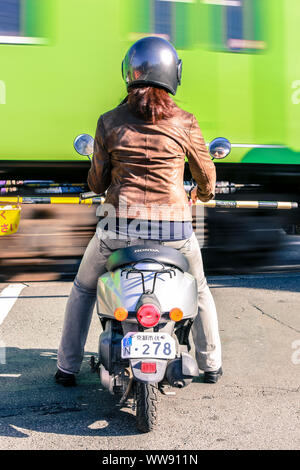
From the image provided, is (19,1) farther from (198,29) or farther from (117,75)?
(198,29)

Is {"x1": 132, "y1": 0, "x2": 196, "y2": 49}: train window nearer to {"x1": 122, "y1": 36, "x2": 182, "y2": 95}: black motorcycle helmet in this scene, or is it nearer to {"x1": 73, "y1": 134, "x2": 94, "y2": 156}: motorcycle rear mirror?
{"x1": 73, "y1": 134, "x2": 94, "y2": 156}: motorcycle rear mirror

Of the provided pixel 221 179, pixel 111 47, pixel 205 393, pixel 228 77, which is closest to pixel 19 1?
pixel 111 47

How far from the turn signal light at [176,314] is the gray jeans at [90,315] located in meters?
0.48

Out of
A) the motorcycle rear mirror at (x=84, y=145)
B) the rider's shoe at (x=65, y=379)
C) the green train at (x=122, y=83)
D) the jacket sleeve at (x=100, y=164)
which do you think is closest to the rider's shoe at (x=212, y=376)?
the rider's shoe at (x=65, y=379)

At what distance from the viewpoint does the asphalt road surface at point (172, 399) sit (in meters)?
2.90

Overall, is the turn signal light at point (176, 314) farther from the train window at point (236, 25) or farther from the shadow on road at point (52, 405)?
the train window at point (236, 25)

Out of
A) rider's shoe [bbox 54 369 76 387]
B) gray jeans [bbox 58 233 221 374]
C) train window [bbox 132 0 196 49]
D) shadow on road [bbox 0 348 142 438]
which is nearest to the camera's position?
shadow on road [bbox 0 348 142 438]

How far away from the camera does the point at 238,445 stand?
2842mm

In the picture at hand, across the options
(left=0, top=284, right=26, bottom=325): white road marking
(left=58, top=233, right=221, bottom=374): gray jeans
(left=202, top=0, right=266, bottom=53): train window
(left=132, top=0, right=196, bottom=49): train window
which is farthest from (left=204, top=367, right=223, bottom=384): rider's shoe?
(left=202, top=0, right=266, bottom=53): train window

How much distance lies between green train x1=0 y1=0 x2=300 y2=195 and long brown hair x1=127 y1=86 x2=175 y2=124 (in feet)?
11.8

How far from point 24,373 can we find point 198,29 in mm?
4570

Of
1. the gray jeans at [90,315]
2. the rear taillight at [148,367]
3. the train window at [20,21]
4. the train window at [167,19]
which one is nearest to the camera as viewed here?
the rear taillight at [148,367]

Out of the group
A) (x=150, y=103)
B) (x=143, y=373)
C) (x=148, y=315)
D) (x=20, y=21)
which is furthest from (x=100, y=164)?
(x=20, y=21)

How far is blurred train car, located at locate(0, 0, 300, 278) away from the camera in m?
6.41
